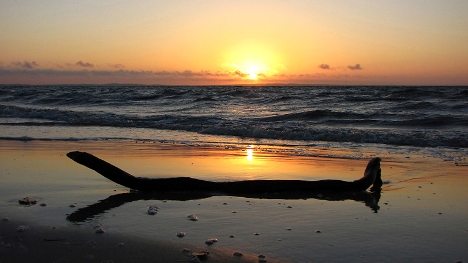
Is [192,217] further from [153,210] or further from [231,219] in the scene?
[153,210]

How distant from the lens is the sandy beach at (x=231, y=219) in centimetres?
368

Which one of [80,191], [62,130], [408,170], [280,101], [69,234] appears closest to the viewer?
[69,234]

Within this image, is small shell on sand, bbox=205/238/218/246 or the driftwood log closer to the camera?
small shell on sand, bbox=205/238/218/246

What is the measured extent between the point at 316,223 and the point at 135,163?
4.51 meters

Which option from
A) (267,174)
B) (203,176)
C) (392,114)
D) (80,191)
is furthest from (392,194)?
(392,114)

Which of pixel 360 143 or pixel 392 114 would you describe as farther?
pixel 392 114

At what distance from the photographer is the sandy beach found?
3680mm

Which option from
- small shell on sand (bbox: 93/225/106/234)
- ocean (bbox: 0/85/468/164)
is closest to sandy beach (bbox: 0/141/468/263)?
small shell on sand (bbox: 93/225/106/234)

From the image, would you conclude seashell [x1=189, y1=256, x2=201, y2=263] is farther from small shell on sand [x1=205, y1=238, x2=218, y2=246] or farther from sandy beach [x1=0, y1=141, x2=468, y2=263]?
small shell on sand [x1=205, y1=238, x2=218, y2=246]

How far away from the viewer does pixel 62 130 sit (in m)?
14.7

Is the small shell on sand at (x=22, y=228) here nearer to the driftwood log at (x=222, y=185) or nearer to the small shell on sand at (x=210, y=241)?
the driftwood log at (x=222, y=185)

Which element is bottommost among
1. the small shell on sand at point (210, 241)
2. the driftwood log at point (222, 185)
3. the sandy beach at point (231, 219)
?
the sandy beach at point (231, 219)

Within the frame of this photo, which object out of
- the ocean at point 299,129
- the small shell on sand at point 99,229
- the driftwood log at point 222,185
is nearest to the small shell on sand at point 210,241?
the small shell on sand at point 99,229

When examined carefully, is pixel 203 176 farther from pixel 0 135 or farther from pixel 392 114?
pixel 392 114
